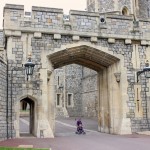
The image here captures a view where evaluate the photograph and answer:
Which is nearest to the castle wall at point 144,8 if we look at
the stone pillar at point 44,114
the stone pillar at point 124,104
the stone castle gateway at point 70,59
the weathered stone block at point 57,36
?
the stone castle gateway at point 70,59

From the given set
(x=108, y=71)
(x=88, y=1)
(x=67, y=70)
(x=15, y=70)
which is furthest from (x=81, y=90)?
(x=15, y=70)

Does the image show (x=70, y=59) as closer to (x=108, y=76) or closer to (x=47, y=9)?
(x=108, y=76)

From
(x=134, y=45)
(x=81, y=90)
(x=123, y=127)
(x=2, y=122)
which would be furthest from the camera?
(x=81, y=90)

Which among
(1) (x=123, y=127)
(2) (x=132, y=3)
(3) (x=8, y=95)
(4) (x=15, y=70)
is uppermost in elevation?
(2) (x=132, y=3)

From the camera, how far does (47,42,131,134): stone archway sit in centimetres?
1545

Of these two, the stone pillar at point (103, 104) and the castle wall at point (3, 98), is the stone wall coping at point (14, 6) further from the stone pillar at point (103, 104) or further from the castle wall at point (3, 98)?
the stone pillar at point (103, 104)

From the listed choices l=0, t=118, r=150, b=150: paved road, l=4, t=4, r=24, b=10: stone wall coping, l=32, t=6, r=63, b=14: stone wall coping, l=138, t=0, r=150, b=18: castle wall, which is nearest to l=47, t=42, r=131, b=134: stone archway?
l=32, t=6, r=63, b=14: stone wall coping

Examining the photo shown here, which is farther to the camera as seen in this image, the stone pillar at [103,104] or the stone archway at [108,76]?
the stone pillar at [103,104]

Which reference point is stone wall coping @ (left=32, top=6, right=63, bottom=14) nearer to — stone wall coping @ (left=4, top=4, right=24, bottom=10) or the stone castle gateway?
the stone castle gateway

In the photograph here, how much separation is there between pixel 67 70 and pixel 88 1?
8.76 meters

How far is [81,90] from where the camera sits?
38.3 m

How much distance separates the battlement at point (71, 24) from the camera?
573 inches

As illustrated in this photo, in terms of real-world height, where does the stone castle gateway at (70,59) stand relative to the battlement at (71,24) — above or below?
below

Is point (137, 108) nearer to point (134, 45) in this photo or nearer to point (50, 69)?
point (134, 45)
